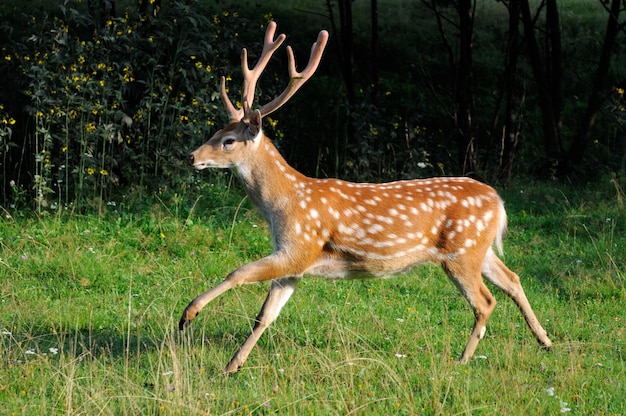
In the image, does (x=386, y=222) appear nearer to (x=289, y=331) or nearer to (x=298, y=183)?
(x=298, y=183)

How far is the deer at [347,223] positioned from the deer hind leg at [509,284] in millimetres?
17

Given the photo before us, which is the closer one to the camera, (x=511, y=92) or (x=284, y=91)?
(x=284, y=91)

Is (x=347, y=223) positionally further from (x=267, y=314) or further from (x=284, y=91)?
(x=284, y=91)

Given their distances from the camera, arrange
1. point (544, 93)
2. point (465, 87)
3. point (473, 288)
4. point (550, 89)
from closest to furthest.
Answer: point (473, 288)
point (465, 87)
point (544, 93)
point (550, 89)

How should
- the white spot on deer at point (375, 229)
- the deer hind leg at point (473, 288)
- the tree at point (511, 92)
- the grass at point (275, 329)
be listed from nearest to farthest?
the grass at point (275, 329), the white spot on deer at point (375, 229), the deer hind leg at point (473, 288), the tree at point (511, 92)

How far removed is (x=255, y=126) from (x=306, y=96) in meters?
7.87

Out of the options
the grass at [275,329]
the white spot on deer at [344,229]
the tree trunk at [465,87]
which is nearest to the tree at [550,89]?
the tree trunk at [465,87]

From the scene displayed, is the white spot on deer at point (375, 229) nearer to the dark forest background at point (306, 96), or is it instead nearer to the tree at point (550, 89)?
the dark forest background at point (306, 96)

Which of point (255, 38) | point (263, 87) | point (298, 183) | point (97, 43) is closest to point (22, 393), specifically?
point (298, 183)

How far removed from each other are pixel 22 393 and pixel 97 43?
4.66m

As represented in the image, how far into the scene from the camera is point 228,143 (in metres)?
5.77

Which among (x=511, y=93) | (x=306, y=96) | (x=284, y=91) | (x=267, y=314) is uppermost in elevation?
(x=284, y=91)

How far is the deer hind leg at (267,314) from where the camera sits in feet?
18.0

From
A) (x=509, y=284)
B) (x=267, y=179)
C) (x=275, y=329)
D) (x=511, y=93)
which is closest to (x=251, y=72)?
(x=267, y=179)
